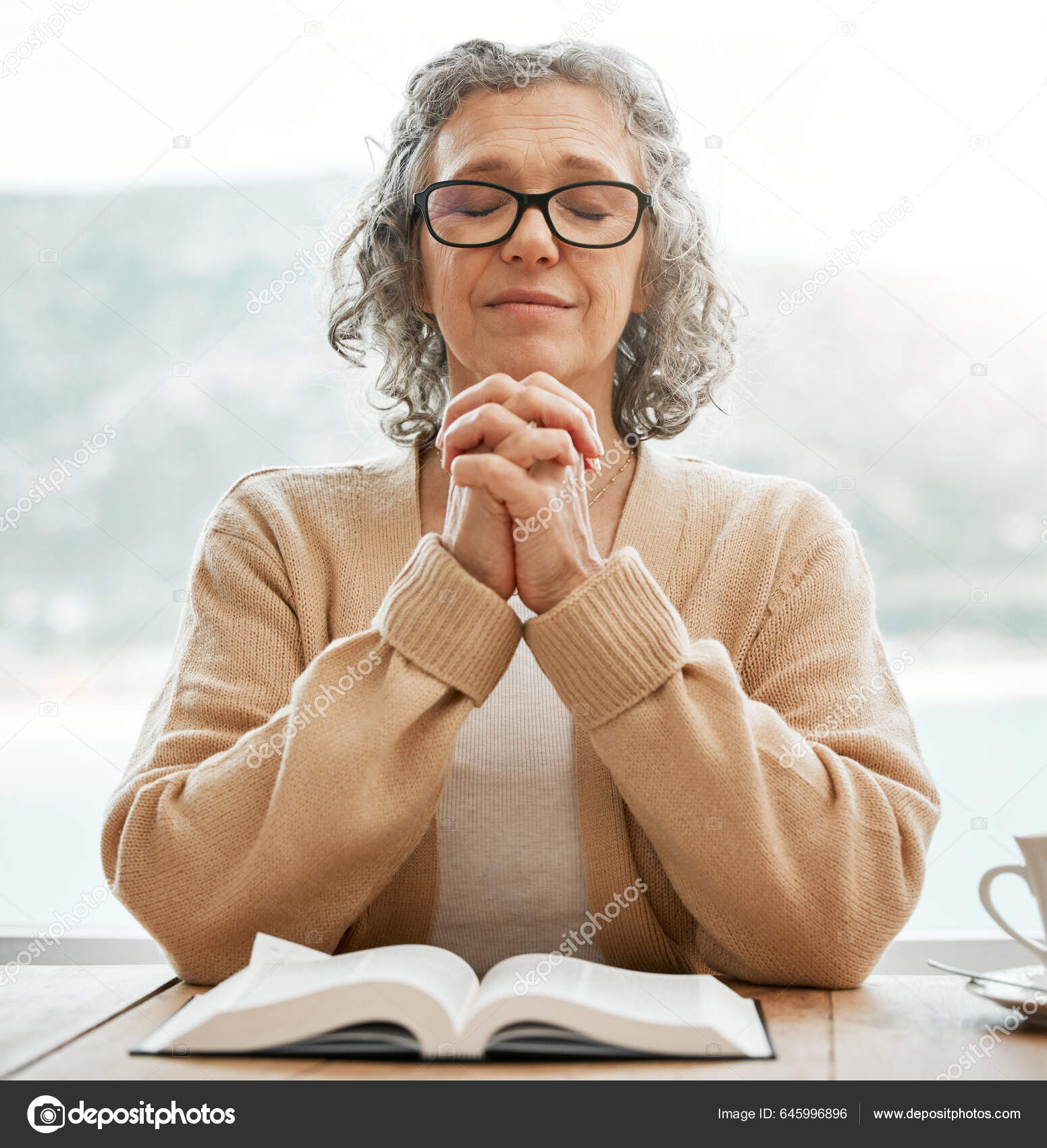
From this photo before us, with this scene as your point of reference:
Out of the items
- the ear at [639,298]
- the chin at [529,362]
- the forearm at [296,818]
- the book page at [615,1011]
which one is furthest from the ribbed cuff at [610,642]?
the ear at [639,298]

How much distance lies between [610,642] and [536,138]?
0.69 meters

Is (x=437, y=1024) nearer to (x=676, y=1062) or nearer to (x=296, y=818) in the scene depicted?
(x=676, y=1062)

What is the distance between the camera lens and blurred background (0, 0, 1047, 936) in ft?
7.37

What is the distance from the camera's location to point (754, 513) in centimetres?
143

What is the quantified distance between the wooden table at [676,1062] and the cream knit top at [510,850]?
0.24 meters

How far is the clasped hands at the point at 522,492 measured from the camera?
1.13 m

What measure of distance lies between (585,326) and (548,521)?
0.38 meters

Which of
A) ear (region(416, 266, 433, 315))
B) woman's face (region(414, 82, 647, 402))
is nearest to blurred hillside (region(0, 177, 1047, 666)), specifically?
ear (region(416, 266, 433, 315))

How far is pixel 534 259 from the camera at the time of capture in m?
1.34

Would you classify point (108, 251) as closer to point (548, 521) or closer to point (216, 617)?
point (216, 617)

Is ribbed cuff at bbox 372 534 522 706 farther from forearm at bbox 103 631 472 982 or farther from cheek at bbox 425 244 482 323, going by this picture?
cheek at bbox 425 244 482 323

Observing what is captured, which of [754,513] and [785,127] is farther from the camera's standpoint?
[785,127]
